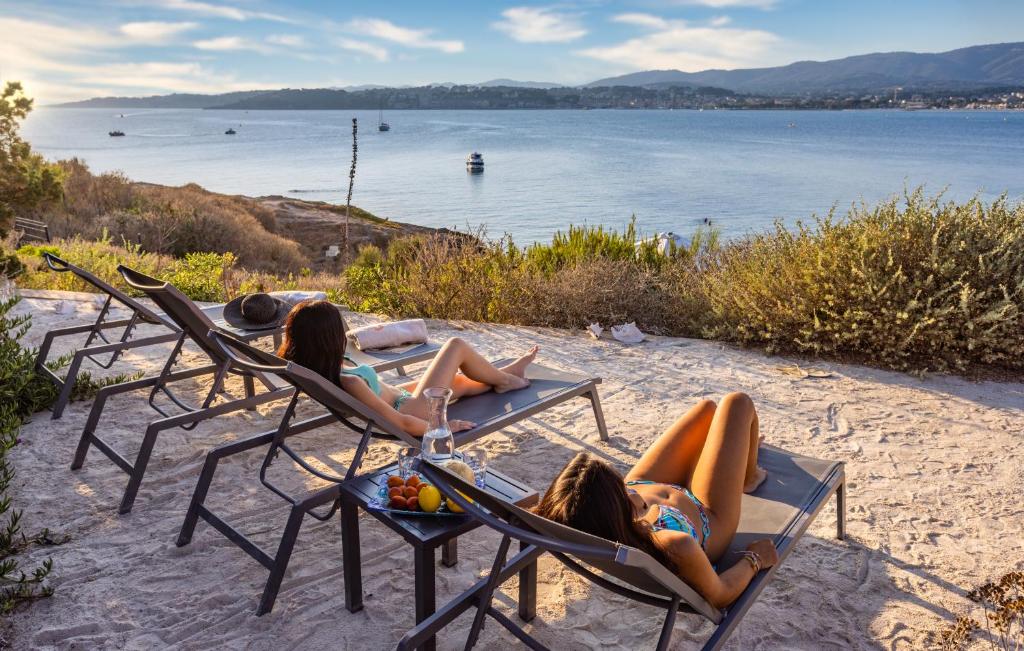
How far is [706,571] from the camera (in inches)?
78.4

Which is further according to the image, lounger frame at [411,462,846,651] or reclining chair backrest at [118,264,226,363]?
reclining chair backrest at [118,264,226,363]

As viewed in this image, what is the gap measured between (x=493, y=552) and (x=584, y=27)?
7260 cm

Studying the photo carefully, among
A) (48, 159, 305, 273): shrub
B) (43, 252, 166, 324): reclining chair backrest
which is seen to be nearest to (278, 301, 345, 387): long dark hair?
(43, 252, 166, 324): reclining chair backrest

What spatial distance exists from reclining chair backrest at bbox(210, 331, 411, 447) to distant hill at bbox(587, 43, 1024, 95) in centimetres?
13897

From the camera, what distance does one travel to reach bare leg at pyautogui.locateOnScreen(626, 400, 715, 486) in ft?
8.65

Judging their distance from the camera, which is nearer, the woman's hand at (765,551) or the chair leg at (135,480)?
the woman's hand at (765,551)

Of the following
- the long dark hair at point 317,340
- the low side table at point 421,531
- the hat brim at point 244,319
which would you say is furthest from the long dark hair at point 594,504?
the hat brim at point 244,319

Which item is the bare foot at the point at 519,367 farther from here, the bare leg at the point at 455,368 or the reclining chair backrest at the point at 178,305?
the reclining chair backrest at the point at 178,305

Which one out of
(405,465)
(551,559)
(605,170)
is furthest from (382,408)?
(605,170)

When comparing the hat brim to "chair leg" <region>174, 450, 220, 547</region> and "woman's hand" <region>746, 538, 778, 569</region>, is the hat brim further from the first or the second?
"woman's hand" <region>746, 538, 778, 569</region>

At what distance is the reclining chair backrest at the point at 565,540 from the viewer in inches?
63.0

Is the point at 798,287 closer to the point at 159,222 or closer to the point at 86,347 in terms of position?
the point at 86,347

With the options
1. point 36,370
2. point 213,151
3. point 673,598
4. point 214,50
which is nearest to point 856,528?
point 673,598

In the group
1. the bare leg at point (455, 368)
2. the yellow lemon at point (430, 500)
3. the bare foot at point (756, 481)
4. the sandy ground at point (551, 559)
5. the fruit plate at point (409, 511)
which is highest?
the bare leg at point (455, 368)
